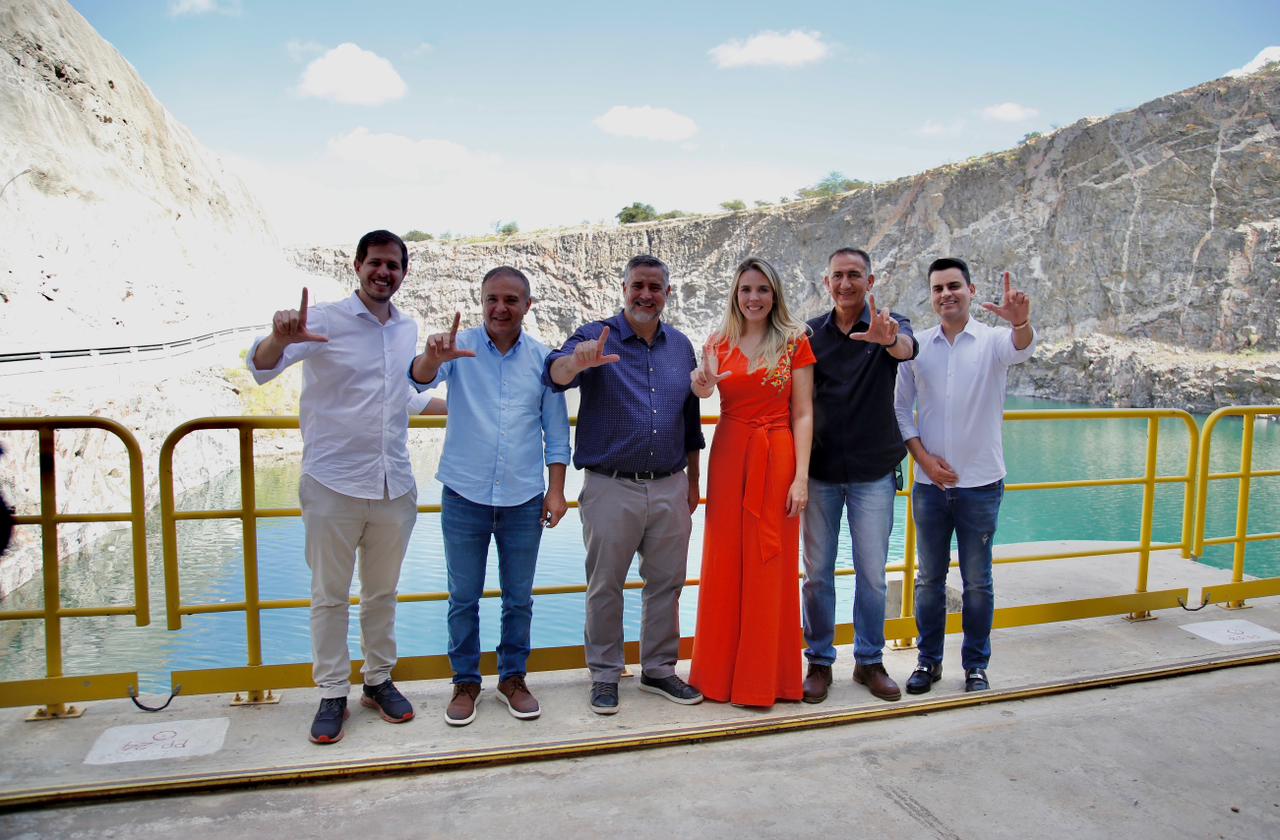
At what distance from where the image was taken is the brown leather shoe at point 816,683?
10.5 ft

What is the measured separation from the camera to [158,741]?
2.84 meters

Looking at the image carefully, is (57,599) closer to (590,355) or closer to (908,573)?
(590,355)

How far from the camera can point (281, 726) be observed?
2.97 metres

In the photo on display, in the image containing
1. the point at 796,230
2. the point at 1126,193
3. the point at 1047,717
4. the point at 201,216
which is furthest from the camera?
the point at 796,230

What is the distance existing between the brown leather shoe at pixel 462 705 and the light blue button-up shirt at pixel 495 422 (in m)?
0.72

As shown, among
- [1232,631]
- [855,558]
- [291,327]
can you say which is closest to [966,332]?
[855,558]

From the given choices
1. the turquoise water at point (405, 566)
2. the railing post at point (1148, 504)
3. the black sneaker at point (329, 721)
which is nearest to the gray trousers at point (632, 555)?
the black sneaker at point (329, 721)

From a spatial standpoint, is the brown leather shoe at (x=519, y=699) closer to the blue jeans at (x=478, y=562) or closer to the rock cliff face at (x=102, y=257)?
the blue jeans at (x=478, y=562)

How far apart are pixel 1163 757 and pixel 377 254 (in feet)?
10.4

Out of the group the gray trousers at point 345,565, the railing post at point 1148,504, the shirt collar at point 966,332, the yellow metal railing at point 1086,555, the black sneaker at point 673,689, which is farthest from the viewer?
the railing post at point 1148,504

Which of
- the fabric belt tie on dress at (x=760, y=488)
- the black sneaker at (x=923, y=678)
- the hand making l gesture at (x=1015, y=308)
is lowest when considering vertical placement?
the black sneaker at (x=923, y=678)

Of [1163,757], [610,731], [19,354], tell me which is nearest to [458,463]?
[610,731]

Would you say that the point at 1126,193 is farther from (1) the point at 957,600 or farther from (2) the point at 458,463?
(2) the point at 458,463

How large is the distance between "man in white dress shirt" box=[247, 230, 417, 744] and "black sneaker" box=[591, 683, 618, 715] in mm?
669
